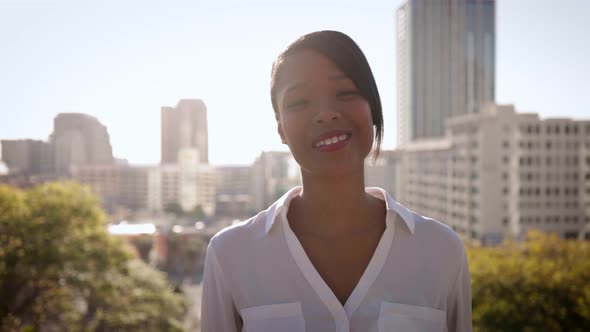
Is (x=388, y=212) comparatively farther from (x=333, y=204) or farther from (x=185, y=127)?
(x=185, y=127)

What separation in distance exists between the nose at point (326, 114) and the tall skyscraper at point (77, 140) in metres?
41.8

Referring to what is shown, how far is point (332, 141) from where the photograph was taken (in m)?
1.26

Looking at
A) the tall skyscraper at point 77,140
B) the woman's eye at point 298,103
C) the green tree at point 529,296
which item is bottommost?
the green tree at point 529,296

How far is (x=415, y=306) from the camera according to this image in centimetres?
125

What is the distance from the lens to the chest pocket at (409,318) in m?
1.22

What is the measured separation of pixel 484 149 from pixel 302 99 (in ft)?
117

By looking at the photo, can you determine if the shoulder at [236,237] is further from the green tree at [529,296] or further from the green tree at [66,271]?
the green tree at [529,296]

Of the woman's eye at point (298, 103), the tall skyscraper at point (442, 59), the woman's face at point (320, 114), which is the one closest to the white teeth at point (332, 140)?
the woman's face at point (320, 114)

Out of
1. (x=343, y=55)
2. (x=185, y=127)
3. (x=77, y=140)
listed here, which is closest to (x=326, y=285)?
(x=343, y=55)

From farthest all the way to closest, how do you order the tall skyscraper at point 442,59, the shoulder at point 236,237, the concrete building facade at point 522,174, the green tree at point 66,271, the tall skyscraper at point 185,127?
the tall skyscraper at point 442,59 < the tall skyscraper at point 185,127 < the concrete building facade at point 522,174 < the green tree at point 66,271 < the shoulder at point 236,237

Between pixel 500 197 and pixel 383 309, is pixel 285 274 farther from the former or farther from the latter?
pixel 500 197

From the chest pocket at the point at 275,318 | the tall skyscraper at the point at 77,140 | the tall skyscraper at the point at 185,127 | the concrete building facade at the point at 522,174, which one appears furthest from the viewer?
the tall skyscraper at the point at 185,127

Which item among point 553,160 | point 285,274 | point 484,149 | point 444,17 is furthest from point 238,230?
point 444,17

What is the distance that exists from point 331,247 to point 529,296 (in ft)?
32.8
